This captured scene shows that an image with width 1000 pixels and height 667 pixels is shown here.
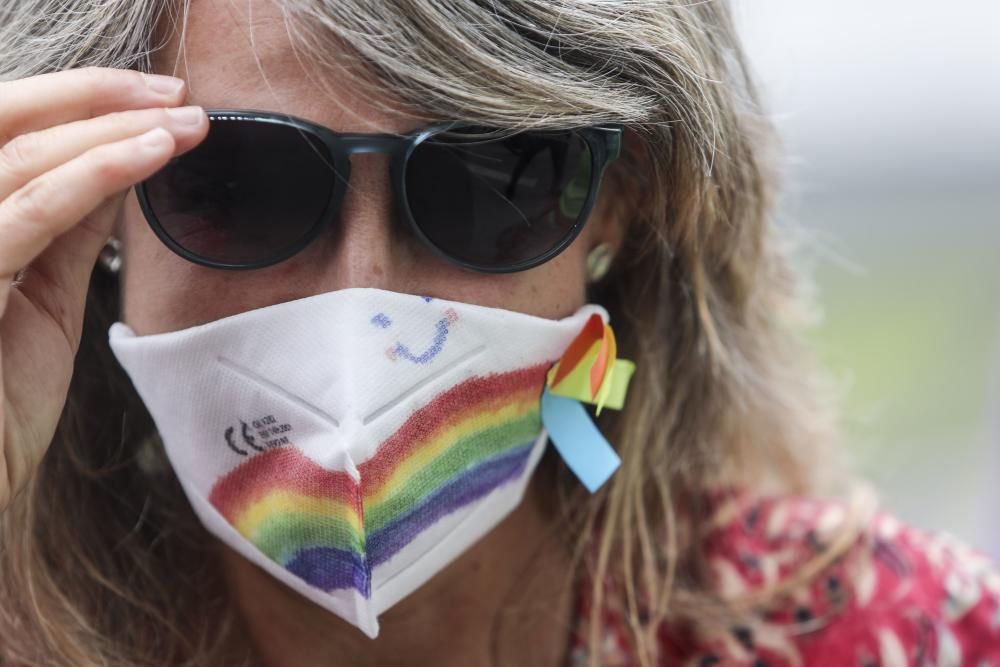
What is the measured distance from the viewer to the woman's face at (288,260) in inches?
56.9

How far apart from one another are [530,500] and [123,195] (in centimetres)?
96

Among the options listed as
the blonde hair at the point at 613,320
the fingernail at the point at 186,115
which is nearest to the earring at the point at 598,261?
the blonde hair at the point at 613,320

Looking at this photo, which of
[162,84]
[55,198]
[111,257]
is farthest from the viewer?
[111,257]

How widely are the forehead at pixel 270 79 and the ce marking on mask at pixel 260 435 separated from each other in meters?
0.42

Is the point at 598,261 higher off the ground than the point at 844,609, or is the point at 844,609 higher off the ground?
the point at 598,261

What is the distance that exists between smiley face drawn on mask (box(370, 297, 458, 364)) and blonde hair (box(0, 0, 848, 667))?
0.29m

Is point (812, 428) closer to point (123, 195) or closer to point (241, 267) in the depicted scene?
point (241, 267)

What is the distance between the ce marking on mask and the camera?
57.7 inches

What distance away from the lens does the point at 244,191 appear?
1448mm

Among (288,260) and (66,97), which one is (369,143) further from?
(66,97)

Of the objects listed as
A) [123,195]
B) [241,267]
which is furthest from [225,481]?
[123,195]

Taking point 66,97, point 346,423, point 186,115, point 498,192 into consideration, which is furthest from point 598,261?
point 66,97

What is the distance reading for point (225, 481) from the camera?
1553 millimetres

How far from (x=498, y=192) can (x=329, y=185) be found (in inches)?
9.5
